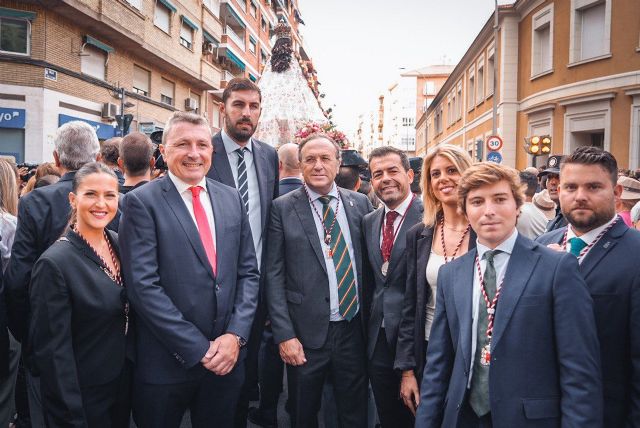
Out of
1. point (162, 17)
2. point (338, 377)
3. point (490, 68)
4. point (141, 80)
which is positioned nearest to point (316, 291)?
point (338, 377)

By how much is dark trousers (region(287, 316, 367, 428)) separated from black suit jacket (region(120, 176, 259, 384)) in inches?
23.1

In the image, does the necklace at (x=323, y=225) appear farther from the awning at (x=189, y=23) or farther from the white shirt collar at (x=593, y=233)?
the awning at (x=189, y=23)

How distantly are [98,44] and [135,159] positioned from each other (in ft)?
47.3

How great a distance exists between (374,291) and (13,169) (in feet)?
10.3

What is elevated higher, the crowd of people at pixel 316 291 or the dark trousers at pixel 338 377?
the crowd of people at pixel 316 291

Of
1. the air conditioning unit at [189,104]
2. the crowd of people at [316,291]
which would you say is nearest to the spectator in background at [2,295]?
the crowd of people at [316,291]

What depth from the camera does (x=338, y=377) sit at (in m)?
3.21

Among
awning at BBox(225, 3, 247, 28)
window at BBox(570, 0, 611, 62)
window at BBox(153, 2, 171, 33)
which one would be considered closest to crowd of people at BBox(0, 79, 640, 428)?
window at BBox(570, 0, 611, 62)

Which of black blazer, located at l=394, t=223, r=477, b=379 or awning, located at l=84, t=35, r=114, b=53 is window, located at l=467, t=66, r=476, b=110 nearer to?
awning, located at l=84, t=35, r=114, b=53

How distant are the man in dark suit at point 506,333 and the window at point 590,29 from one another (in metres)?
16.7

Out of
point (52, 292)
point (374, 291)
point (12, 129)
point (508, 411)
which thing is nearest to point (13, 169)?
point (52, 292)

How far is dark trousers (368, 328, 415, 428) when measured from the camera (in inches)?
125

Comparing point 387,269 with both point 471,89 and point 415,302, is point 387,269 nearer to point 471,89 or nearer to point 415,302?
point 415,302

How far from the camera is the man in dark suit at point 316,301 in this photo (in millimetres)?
3156
